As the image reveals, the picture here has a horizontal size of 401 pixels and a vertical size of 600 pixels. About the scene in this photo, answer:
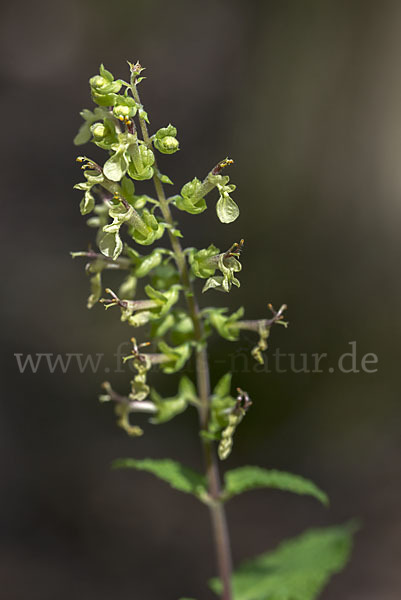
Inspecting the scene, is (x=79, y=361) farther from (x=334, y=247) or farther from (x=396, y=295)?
(x=396, y=295)

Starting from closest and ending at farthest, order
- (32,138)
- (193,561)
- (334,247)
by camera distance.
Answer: (193,561)
(334,247)
(32,138)

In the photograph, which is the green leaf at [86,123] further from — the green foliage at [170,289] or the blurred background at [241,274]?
the blurred background at [241,274]

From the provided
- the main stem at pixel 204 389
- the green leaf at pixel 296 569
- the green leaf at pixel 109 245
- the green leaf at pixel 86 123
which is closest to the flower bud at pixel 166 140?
the main stem at pixel 204 389

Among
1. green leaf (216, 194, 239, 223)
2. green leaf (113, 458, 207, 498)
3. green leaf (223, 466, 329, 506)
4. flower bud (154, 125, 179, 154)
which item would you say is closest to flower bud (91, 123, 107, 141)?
flower bud (154, 125, 179, 154)

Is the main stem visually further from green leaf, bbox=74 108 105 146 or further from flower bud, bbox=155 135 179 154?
green leaf, bbox=74 108 105 146

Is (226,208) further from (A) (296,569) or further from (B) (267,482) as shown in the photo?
(A) (296,569)

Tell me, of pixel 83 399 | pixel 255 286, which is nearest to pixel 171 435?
pixel 83 399
